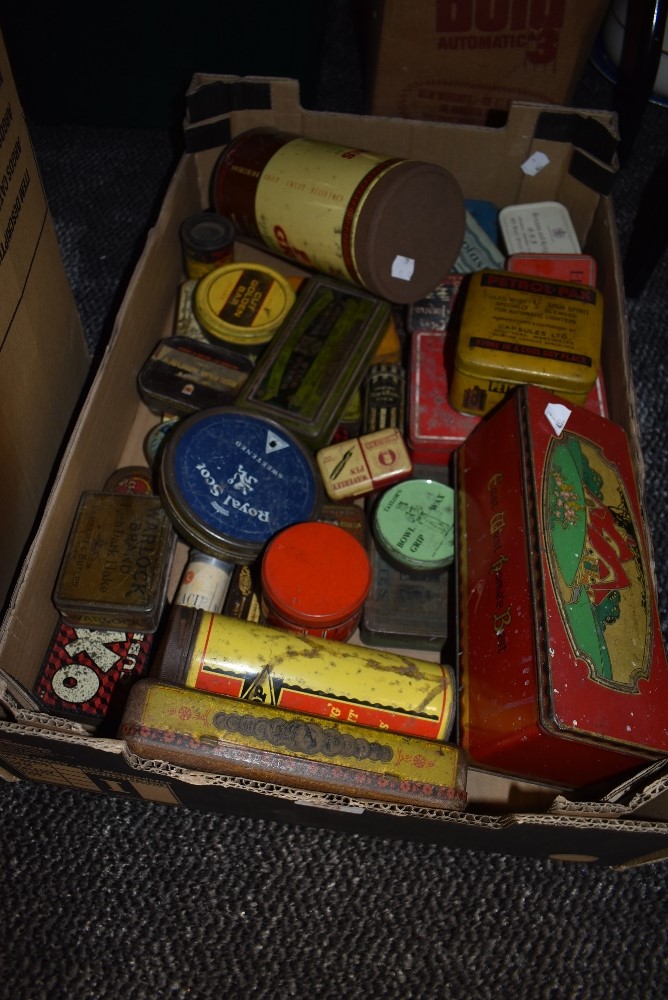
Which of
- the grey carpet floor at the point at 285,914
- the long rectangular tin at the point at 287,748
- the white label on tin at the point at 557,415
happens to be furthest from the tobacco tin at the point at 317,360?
the grey carpet floor at the point at 285,914

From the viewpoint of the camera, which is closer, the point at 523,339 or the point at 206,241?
the point at 523,339

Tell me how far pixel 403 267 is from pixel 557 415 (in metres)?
0.54

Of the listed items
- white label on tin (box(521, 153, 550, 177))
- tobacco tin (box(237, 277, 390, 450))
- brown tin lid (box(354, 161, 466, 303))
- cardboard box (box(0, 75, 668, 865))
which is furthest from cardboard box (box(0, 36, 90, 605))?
white label on tin (box(521, 153, 550, 177))

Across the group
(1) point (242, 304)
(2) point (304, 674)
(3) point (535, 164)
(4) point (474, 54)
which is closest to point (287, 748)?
(2) point (304, 674)

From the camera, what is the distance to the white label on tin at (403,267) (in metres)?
1.80

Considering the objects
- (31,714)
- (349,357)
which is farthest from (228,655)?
(349,357)

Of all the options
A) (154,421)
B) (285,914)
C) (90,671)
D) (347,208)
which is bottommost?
(285,914)

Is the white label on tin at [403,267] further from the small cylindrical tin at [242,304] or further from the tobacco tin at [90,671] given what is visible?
the tobacco tin at [90,671]

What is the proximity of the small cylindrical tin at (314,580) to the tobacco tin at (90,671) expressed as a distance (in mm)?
273

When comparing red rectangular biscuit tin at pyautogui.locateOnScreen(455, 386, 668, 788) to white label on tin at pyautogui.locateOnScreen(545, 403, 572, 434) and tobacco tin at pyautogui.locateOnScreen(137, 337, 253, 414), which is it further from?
tobacco tin at pyautogui.locateOnScreen(137, 337, 253, 414)

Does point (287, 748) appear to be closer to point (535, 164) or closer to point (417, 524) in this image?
point (417, 524)

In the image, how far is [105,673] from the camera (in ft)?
5.03

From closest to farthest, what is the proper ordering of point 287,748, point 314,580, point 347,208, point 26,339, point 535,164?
point 287,748 < point 314,580 < point 26,339 < point 347,208 < point 535,164

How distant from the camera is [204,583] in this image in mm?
1572
